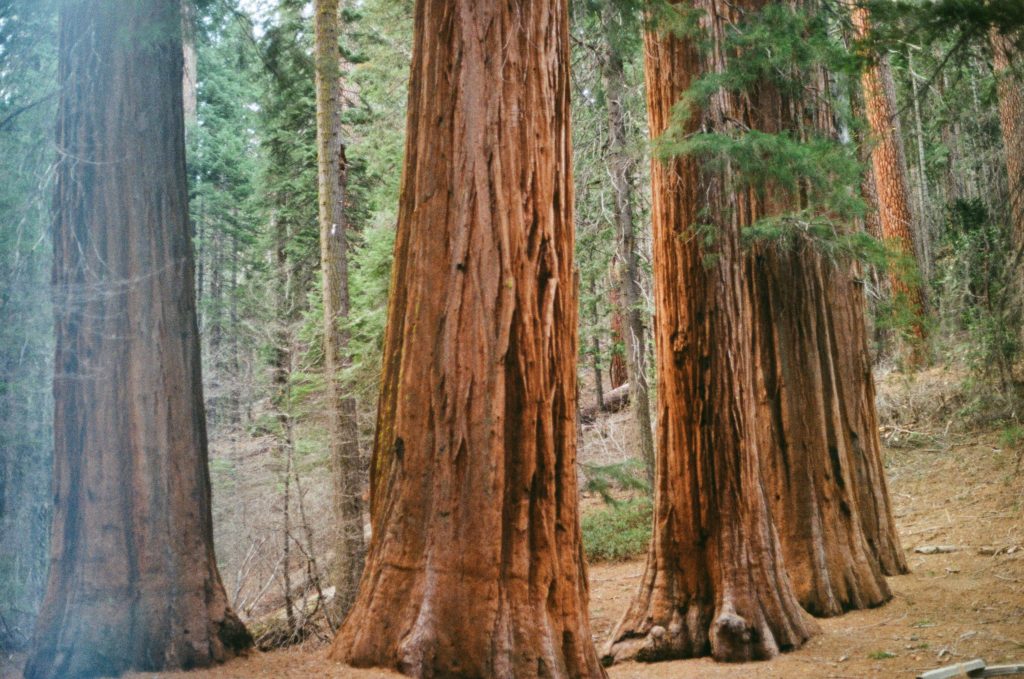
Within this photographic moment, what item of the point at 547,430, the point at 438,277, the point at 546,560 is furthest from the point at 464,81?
Result: the point at 546,560

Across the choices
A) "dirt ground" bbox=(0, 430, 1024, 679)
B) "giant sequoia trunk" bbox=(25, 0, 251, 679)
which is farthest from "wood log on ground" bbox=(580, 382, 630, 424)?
"giant sequoia trunk" bbox=(25, 0, 251, 679)

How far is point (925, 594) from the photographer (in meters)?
8.94

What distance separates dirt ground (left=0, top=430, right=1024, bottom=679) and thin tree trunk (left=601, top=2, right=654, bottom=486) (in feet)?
9.08

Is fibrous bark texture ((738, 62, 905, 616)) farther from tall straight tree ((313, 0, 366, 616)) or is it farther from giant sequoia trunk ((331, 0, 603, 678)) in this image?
tall straight tree ((313, 0, 366, 616))

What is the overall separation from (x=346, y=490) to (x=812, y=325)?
7182 millimetres

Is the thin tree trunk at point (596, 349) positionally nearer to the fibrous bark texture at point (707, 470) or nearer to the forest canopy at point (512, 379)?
the forest canopy at point (512, 379)

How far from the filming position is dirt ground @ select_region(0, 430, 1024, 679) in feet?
20.9

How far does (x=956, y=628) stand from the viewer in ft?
24.1

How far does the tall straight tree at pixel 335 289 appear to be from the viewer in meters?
12.6

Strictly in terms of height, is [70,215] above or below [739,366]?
above

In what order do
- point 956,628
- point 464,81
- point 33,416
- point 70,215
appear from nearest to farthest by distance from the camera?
point 464,81, point 70,215, point 956,628, point 33,416

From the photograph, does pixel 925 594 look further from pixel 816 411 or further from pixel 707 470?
pixel 707 470

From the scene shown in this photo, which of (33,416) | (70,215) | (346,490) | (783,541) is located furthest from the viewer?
(346,490)

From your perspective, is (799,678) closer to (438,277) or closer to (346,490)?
(438,277)
